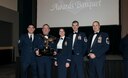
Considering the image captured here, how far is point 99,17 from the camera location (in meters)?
7.08

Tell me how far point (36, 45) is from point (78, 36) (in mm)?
907

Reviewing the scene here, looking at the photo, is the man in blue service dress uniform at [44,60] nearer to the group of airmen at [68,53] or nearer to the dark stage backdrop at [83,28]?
the group of airmen at [68,53]

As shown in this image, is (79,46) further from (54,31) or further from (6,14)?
(6,14)

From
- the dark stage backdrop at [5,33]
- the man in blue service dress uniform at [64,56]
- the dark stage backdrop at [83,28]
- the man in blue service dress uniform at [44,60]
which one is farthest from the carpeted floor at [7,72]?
the man in blue service dress uniform at [64,56]

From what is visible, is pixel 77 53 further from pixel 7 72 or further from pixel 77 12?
pixel 7 72

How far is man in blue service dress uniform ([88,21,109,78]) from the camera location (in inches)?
184

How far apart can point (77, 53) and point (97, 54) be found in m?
0.41

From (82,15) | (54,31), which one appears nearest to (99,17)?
(82,15)

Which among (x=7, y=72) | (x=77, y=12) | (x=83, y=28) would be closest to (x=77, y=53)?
(x=83, y=28)

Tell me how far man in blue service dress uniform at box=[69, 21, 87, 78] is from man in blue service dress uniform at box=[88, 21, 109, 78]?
0.20 meters

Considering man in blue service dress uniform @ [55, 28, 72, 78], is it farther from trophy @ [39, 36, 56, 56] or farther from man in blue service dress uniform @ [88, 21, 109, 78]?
man in blue service dress uniform @ [88, 21, 109, 78]

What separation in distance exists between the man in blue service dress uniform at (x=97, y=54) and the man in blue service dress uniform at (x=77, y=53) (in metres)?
0.20

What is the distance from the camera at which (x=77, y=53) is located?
16.0 ft

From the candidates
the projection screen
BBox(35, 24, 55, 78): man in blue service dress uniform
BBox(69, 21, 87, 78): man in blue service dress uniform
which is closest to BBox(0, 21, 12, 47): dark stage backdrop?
the projection screen
